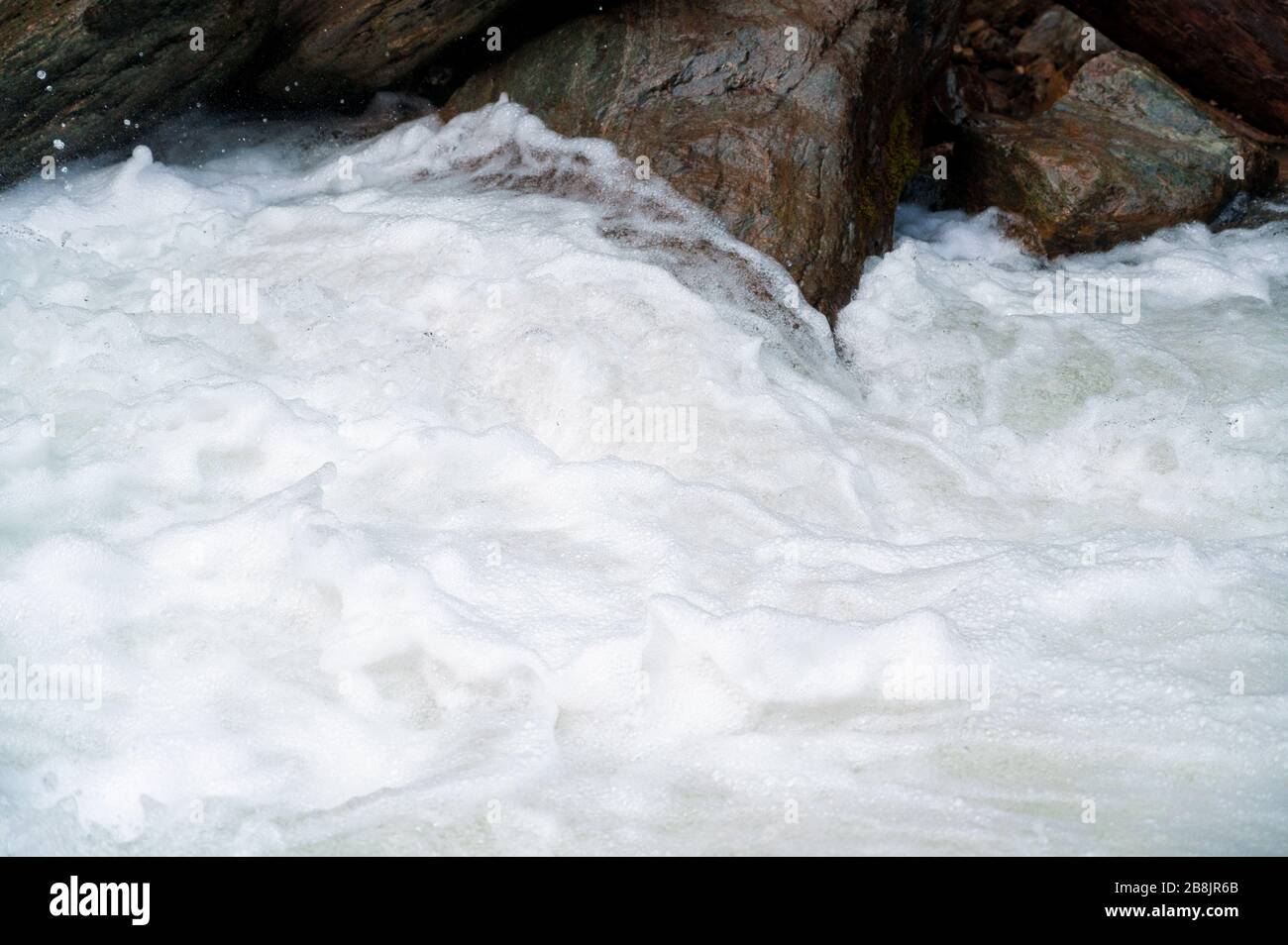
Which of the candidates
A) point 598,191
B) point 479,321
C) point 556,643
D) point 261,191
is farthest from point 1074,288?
point 261,191

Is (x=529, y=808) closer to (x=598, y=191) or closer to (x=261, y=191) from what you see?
(x=598, y=191)

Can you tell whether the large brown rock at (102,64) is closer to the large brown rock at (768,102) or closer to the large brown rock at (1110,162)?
the large brown rock at (768,102)

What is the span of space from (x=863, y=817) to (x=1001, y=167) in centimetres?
435

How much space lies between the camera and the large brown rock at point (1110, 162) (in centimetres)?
630

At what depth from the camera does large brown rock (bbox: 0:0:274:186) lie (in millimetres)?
5289

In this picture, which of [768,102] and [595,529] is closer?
[595,529]

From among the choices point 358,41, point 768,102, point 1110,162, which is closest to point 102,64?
point 358,41

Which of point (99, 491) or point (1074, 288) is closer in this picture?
point (99, 491)

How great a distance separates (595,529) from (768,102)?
2.43 metres

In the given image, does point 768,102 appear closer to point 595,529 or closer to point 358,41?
point 358,41

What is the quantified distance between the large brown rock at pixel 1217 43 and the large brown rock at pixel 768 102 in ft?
4.64

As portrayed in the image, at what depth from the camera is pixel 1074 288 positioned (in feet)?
18.9

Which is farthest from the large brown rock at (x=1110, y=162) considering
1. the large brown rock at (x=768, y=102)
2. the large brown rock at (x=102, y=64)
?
the large brown rock at (x=102, y=64)

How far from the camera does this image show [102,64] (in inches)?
217
